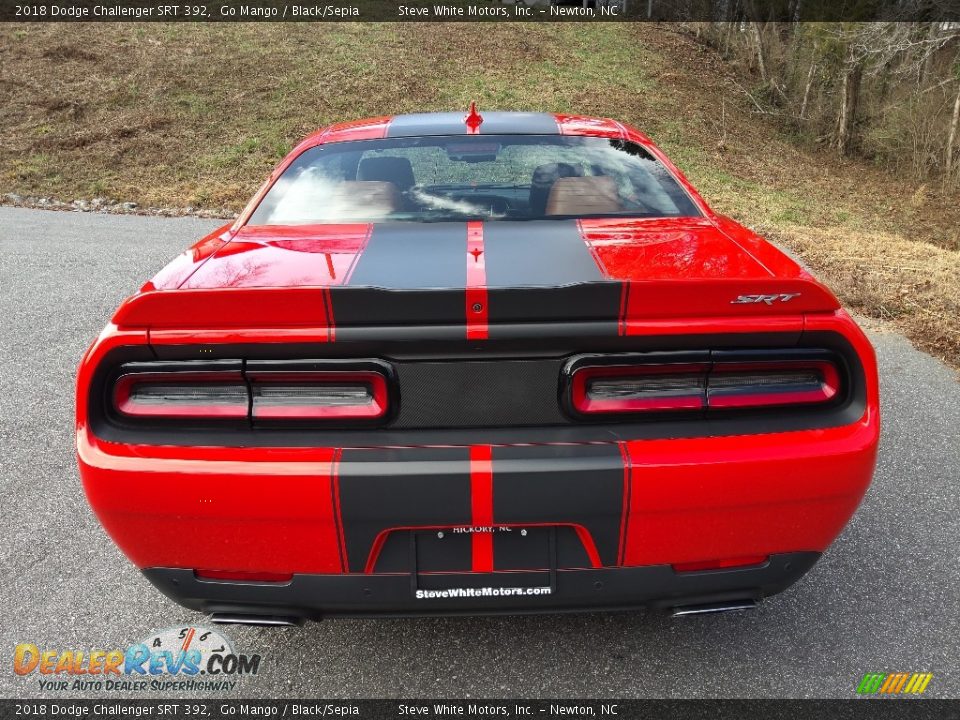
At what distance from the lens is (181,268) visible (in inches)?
72.5

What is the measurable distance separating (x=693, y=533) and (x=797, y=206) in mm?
13306

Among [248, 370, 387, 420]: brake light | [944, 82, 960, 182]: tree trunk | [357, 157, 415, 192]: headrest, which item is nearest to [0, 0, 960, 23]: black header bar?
[944, 82, 960, 182]: tree trunk

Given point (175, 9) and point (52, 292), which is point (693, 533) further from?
point (175, 9)

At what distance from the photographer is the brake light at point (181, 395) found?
5.44 ft

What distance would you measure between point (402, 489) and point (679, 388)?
70cm

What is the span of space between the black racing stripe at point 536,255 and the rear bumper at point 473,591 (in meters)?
0.71

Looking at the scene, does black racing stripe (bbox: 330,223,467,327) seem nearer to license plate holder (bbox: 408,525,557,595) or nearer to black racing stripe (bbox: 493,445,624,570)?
black racing stripe (bbox: 493,445,624,570)

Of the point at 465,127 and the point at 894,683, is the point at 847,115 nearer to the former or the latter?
the point at 465,127

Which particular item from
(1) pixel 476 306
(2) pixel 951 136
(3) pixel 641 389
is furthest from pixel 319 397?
(2) pixel 951 136

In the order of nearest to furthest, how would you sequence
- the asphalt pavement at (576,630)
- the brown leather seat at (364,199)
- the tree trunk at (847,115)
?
the asphalt pavement at (576,630), the brown leather seat at (364,199), the tree trunk at (847,115)

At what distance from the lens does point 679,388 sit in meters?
1.69

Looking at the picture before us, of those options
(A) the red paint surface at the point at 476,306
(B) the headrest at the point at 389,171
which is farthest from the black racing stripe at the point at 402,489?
(B) the headrest at the point at 389,171

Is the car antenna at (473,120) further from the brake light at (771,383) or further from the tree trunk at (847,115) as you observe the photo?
the tree trunk at (847,115)

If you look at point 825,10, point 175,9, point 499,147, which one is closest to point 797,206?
point 825,10
